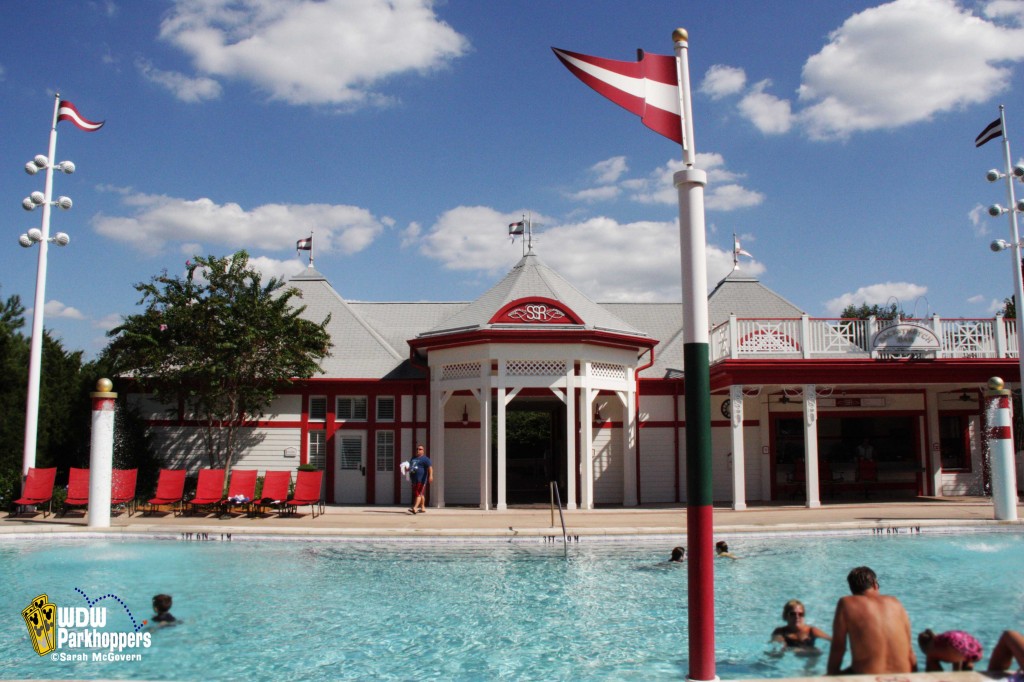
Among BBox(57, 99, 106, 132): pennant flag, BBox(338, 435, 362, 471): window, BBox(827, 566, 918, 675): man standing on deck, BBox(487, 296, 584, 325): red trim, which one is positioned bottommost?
BBox(827, 566, 918, 675): man standing on deck

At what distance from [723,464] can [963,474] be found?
613cm

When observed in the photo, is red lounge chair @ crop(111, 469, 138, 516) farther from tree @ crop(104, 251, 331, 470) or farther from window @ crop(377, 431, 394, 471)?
window @ crop(377, 431, 394, 471)

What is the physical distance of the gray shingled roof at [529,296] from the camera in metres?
17.4

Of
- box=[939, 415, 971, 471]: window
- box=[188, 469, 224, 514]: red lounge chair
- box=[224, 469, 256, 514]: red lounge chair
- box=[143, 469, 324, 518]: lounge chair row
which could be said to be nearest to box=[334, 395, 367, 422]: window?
box=[224, 469, 256, 514]: red lounge chair

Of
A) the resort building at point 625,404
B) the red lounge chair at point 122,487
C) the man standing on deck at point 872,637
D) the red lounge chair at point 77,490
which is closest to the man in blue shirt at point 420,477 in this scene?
the resort building at point 625,404

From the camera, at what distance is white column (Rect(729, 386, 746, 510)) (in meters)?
16.3

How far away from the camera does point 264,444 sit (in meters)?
19.1

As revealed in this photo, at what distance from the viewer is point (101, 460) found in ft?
44.4

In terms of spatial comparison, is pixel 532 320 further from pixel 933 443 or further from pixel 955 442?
pixel 955 442

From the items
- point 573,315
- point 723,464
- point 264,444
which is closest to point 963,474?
point 723,464

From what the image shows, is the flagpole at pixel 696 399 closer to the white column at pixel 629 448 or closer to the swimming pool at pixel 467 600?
the swimming pool at pixel 467 600

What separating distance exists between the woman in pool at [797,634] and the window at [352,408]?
13.9 m

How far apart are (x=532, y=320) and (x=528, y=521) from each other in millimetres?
4618

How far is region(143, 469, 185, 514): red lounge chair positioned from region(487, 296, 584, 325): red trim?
7.19 meters
